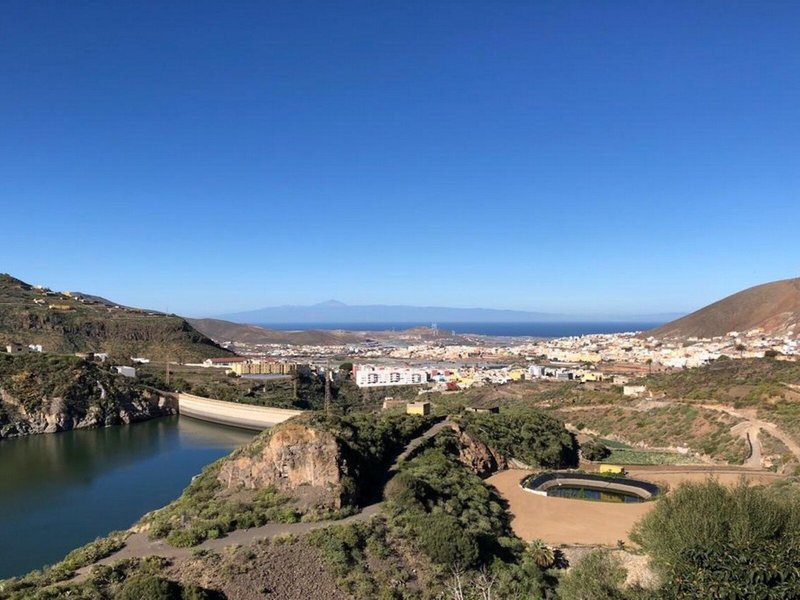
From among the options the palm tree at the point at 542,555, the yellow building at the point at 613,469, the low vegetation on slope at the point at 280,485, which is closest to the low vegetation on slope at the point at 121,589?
the low vegetation on slope at the point at 280,485

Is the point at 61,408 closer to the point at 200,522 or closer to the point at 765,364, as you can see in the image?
the point at 200,522

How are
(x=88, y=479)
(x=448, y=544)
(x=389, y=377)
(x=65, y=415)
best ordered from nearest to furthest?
(x=448, y=544) < (x=88, y=479) < (x=65, y=415) < (x=389, y=377)

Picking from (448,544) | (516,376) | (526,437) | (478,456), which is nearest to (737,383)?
(526,437)

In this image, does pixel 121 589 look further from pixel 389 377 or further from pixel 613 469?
pixel 389 377

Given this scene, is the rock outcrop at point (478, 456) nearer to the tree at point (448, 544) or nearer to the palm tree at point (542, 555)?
the palm tree at point (542, 555)

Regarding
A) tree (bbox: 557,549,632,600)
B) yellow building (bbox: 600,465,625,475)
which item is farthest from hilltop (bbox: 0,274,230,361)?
tree (bbox: 557,549,632,600)

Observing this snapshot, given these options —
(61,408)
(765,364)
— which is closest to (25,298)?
(61,408)
